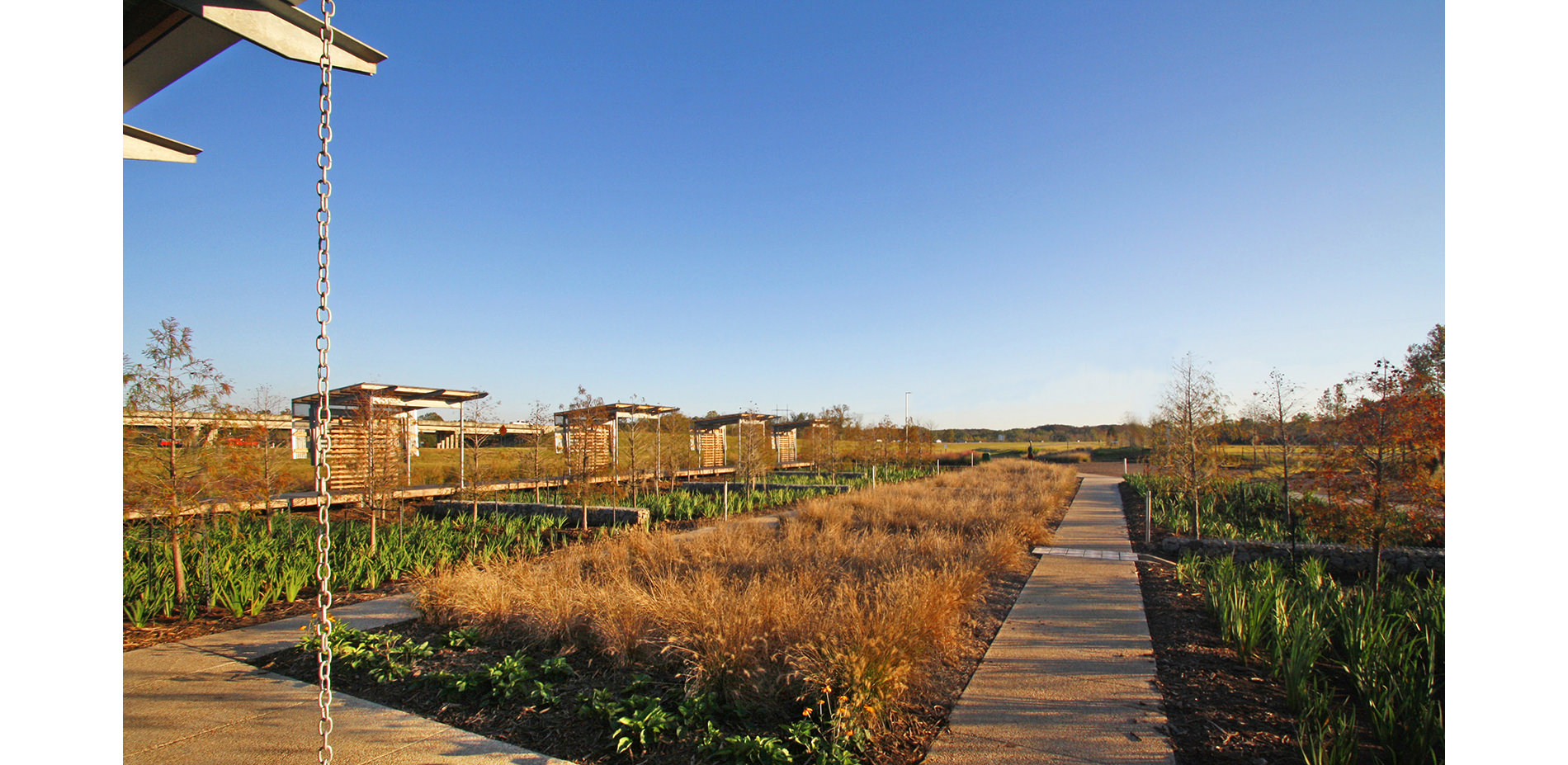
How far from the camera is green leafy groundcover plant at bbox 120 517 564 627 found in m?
6.53

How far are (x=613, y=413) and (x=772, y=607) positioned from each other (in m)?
12.7

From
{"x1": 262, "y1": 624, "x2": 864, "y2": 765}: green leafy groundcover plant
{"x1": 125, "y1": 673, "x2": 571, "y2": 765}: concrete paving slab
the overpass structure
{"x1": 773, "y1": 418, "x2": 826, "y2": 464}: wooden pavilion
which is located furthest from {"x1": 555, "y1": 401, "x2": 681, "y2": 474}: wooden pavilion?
{"x1": 773, "y1": 418, "x2": 826, "y2": 464}: wooden pavilion

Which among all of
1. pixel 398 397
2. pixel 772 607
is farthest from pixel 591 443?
pixel 772 607

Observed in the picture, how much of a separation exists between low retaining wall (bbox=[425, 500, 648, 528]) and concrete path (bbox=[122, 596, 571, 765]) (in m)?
6.78

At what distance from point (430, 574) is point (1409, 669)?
327 inches

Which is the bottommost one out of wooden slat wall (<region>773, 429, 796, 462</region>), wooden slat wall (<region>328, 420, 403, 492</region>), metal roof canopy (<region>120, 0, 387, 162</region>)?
wooden slat wall (<region>773, 429, 796, 462</region>)

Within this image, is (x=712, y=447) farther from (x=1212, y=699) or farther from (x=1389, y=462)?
(x=1212, y=699)

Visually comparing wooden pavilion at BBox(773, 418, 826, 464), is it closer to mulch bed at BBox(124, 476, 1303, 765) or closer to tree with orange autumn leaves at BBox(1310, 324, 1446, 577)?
tree with orange autumn leaves at BBox(1310, 324, 1446, 577)

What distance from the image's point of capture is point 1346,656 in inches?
193

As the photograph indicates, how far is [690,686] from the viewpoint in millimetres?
4254

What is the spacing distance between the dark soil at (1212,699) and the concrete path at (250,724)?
3552mm

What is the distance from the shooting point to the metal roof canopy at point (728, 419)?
24484mm
